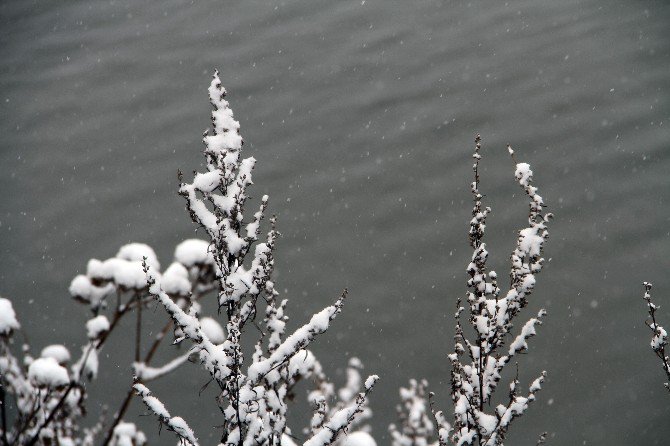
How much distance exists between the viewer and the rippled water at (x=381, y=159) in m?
8.32

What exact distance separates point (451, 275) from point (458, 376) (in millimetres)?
6421

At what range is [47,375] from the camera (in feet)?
9.16

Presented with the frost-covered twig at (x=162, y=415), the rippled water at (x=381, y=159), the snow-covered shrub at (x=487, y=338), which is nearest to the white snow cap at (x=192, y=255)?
the frost-covered twig at (x=162, y=415)

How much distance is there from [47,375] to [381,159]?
7973 millimetres

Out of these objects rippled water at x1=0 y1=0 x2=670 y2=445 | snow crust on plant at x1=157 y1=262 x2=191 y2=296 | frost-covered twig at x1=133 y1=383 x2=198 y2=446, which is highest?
rippled water at x1=0 y1=0 x2=670 y2=445

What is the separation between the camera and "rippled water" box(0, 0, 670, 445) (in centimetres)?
832

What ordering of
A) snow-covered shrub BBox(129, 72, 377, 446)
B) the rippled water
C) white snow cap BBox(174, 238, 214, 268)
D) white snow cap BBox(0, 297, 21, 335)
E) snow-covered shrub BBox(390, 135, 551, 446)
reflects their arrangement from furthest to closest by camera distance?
the rippled water
white snow cap BBox(174, 238, 214, 268)
white snow cap BBox(0, 297, 21, 335)
snow-covered shrub BBox(390, 135, 551, 446)
snow-covered shrub BBox(129, 72, 377, 446)

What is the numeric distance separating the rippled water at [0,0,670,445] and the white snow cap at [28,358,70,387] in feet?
19.2

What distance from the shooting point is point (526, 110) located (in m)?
10.2

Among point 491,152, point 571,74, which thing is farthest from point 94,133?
point 571,74

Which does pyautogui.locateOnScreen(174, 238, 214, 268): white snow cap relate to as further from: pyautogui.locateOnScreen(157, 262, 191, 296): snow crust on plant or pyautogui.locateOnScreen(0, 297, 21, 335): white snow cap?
pyautogui.locateOnScreen(0, 297, 21, 335): white snow cap

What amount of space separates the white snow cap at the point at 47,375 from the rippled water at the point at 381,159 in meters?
5.86

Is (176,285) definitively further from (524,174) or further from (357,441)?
(524,174)

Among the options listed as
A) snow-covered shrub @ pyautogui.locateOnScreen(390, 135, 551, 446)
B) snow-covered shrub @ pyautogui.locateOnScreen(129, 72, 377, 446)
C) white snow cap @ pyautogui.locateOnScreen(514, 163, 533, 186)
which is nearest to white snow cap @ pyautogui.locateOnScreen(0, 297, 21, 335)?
snow-covered shrub @ pyautogui.locateOnScreen(129, 72, 377, 446)
